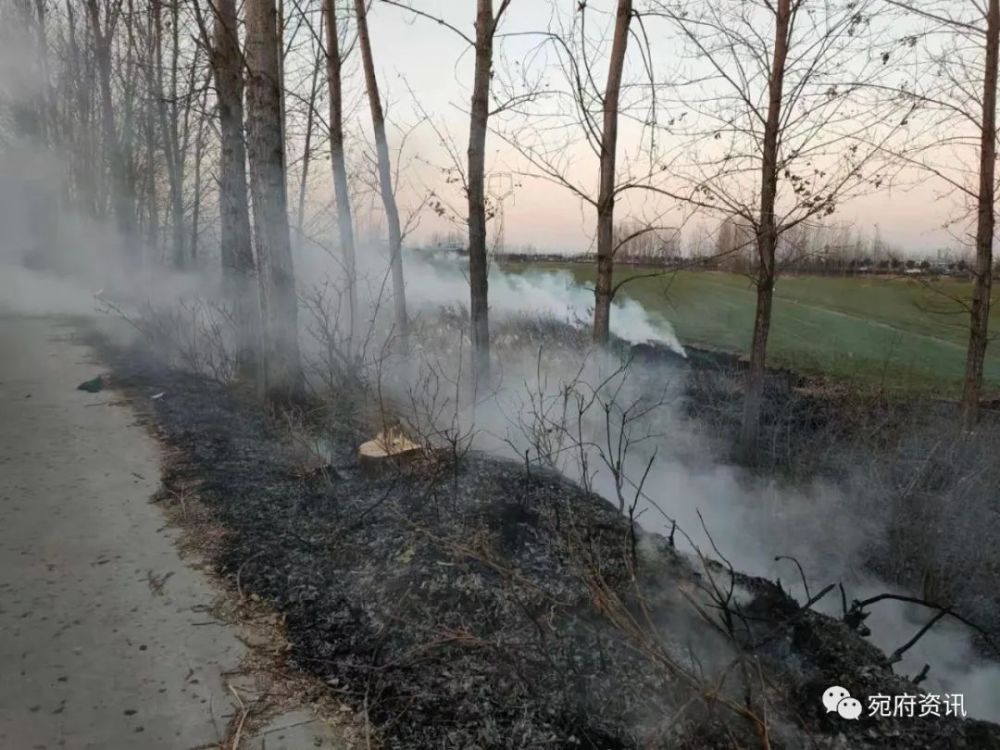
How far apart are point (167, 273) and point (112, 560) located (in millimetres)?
16710

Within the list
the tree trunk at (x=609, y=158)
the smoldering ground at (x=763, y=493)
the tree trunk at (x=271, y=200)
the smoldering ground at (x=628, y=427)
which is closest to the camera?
the smoldering ground at (x=763, y=493)

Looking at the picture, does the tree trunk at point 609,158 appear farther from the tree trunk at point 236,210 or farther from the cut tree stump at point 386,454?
the tree trunk at point 236,210

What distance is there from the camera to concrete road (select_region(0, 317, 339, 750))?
2.29 metres

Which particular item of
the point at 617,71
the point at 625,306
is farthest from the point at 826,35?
the point at 625,306

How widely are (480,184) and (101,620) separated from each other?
16.9 ft

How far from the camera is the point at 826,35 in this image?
20.2ft

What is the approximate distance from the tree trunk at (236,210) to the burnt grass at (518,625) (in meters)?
3.73

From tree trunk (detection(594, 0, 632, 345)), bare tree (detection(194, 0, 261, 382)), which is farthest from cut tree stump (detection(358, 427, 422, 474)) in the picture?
bare tree (detection(194, 0, 261, 382))

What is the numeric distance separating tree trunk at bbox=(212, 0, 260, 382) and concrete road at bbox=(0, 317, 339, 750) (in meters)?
2.90

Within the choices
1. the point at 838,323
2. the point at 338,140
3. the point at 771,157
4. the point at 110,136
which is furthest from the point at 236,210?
the point at 838,323

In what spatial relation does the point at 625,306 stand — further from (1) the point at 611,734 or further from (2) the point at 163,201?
(2) the point at 163,201

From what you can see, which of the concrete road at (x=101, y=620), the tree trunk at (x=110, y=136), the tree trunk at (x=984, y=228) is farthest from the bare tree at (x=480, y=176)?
the tree trunk at (x=110, y=136)

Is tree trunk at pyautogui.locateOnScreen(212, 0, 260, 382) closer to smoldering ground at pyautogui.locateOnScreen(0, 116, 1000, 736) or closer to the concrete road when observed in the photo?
smoldering ground at pyautogui.locateOnScreen(0, 116, 1000, 736)

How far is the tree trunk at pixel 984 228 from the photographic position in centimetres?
720
